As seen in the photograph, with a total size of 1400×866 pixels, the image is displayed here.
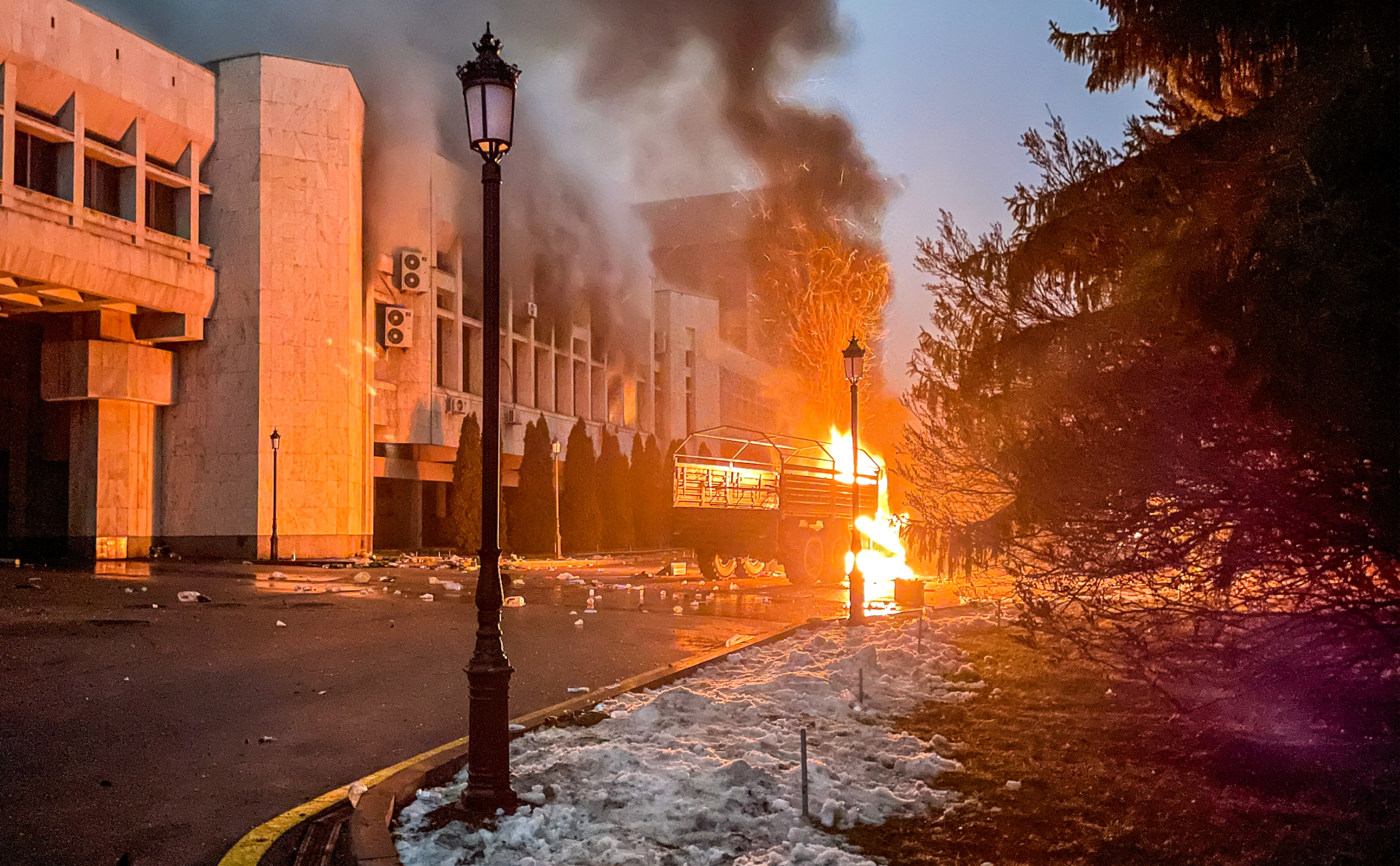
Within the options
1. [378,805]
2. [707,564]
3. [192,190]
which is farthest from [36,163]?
[378,805]

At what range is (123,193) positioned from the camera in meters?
28.1

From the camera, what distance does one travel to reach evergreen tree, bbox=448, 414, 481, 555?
117 ft

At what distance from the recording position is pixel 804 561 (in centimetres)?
2375

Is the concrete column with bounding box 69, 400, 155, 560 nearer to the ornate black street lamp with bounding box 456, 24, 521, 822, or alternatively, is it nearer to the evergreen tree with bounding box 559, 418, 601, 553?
the evergreen tree with bounding box 559, 418, 601, 553

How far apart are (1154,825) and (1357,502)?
203 centimetres

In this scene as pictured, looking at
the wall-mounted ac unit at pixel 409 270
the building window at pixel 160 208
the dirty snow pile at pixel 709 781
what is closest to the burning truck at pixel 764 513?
the dirty snow pile at pixel 709 781

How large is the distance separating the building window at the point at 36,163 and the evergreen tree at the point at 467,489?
45.8 ft

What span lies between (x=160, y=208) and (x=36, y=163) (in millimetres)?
3517

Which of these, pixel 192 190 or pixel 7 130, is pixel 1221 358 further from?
pixel 192 190

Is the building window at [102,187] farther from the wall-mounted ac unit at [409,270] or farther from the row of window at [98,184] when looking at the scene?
the wall-mounted ac unit at [409,270]

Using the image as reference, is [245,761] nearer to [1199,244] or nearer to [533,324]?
[1199,244]

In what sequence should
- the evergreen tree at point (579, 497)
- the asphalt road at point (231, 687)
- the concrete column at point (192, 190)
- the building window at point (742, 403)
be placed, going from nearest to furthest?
1. the asphalt road at point (231, 687)
2. the concrete column at point (192, 190)
3. the evergreen tree at point (579, 497)
4. the building window at point (742, 403)

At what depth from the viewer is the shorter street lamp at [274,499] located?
1134 inches

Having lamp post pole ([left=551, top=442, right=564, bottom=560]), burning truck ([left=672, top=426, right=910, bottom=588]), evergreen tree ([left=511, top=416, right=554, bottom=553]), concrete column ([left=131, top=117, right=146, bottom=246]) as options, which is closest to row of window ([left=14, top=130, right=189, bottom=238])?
concrete column ([left=131, top=117, right=146, bottom=246])
